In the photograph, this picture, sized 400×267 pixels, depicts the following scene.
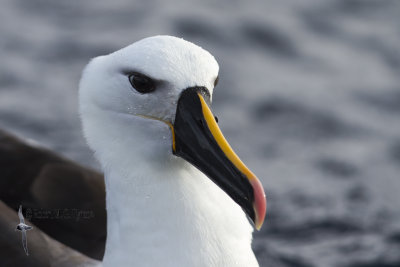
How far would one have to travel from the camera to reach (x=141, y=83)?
3996mm

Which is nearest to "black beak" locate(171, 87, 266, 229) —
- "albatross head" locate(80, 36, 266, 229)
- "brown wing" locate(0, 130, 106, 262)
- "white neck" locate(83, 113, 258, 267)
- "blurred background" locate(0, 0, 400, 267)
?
"albatross head" locate(80, 36, 266, 229)

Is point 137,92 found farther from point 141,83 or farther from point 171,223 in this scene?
point 171,223

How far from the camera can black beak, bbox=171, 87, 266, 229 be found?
149 inches

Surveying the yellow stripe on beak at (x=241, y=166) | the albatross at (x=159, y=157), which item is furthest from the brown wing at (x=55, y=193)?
the yellow stripe on beak at (x=241, y=166)

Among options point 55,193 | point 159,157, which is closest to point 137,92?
point 159,157

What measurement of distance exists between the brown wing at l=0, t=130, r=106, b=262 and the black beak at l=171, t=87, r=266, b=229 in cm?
147

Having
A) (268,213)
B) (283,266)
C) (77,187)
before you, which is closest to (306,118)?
(268,213)

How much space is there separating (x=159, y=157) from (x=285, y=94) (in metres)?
4.50

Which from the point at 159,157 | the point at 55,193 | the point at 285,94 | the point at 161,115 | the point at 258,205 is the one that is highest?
the point at 285,94

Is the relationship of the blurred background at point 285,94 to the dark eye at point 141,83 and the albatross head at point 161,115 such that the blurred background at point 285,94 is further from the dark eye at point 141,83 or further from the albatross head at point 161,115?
the dark eye at point 141,83

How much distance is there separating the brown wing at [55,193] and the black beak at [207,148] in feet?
4.82

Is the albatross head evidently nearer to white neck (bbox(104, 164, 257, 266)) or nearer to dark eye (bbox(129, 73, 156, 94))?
dark eye (bbox(129, 73, 156, 94))

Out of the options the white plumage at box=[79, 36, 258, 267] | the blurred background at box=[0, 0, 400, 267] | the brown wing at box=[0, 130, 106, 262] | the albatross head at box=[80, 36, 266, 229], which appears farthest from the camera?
the blurred background at box=[0, 0, 400, 267]

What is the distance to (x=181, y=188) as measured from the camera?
4.13 meters
